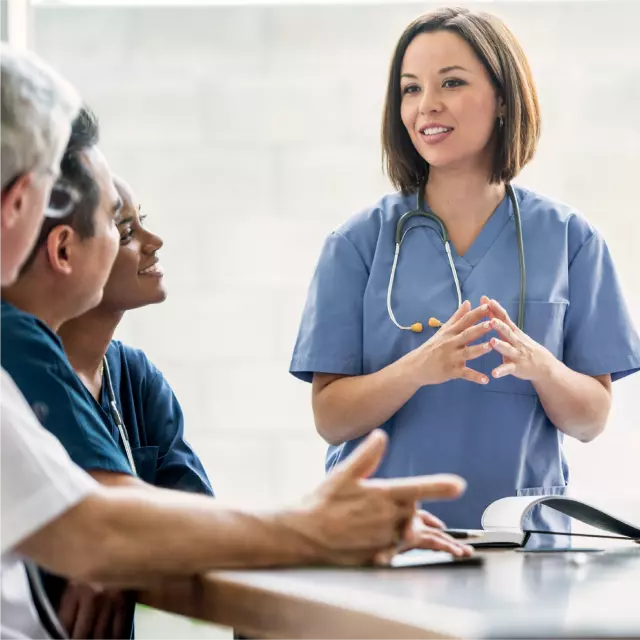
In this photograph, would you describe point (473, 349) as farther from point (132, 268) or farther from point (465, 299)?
point (132, 268)

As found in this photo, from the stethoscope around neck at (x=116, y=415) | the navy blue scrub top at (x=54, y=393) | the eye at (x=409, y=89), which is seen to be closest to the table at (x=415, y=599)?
the navy blue scrub top at (x=54, y=393)

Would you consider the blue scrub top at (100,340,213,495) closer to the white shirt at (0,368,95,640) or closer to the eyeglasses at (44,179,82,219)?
the eyeglasses at (44,179,82,219)

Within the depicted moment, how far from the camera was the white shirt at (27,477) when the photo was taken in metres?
0.85

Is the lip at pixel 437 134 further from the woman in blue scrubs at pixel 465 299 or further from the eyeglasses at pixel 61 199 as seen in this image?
the eyeglasses at pixel 61 199

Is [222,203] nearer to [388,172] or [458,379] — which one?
[388,172]

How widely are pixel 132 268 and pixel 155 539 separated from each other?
1.93ft

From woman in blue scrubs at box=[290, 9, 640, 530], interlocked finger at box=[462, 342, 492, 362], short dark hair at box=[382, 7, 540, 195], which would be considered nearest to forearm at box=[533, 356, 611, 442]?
woman in blue scrubs at box=[290, 9, 640, 530]

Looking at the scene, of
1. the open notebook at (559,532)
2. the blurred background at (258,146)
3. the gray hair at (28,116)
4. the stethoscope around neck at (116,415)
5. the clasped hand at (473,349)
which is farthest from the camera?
the blurred background at (258,146)

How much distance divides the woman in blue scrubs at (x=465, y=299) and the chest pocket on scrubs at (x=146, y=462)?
0.36 m

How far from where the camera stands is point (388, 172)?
1.89m

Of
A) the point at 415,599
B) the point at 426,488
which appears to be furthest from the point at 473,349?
the point at 415,599

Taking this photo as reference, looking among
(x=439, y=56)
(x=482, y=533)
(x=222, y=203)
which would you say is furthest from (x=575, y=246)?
(x=222, y=203)

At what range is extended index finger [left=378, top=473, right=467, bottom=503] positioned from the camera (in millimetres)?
927

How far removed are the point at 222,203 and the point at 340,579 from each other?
1.89m
